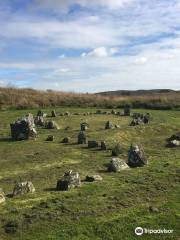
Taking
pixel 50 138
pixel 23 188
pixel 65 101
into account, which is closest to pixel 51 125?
pixel 50 138

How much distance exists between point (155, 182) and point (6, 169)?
30.7ft

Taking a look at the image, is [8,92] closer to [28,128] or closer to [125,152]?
[28,128]

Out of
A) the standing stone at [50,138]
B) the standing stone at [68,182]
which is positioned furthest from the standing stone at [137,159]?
the standing stone at [50,138]

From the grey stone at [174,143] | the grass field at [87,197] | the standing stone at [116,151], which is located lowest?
the grass field at [87,197]

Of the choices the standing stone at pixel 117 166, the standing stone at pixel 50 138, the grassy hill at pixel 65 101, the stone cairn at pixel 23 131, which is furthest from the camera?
the grassy hill at pixel 65 101

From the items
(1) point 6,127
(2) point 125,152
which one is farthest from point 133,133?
(1) point 6,127

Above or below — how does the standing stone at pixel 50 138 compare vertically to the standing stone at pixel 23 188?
above

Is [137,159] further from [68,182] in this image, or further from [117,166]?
[68,182]

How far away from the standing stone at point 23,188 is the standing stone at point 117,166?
→ 19.4ft

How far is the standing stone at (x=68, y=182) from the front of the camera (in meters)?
24.5

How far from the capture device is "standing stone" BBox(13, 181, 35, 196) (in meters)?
23.7

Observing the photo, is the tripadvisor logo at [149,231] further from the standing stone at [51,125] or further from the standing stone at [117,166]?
the standing stone at [51,125]

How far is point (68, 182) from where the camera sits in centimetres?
2453

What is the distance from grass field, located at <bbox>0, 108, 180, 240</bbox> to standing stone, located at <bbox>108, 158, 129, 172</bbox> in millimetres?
490
